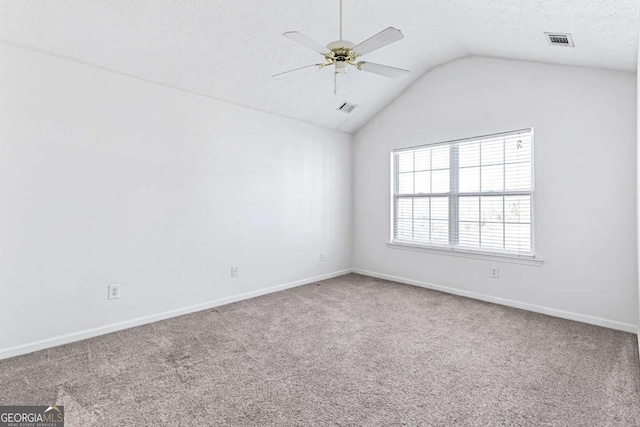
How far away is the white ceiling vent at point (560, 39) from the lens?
106 inches

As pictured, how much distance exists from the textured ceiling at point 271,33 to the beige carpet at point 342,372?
8.14 ft

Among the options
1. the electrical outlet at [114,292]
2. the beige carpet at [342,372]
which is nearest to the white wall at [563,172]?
the beige carpet at [342,372]

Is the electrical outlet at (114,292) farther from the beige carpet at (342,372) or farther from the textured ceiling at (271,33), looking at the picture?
the textured ceiling at (271,33)

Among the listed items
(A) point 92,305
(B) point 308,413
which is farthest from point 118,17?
(B) point 308,413

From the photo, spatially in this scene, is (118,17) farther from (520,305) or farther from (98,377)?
(520,305)

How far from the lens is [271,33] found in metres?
2.98

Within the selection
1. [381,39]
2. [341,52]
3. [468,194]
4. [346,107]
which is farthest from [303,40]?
[468,194]

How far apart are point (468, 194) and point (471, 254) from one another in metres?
0.77

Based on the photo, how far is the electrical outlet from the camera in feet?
9.77

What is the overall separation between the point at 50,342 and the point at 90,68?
7.88ft

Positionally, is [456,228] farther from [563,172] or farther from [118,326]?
[118,326]

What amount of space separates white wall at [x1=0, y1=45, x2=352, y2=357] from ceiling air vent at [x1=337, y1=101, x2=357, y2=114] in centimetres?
70

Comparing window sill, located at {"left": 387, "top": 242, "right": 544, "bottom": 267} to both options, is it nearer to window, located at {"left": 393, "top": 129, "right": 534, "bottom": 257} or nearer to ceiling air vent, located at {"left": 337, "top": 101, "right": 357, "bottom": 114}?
window, located at {"left": 393, "top": 129, "right": 534, "bottom": 257}

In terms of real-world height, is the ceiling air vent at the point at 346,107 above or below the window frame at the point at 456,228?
above
